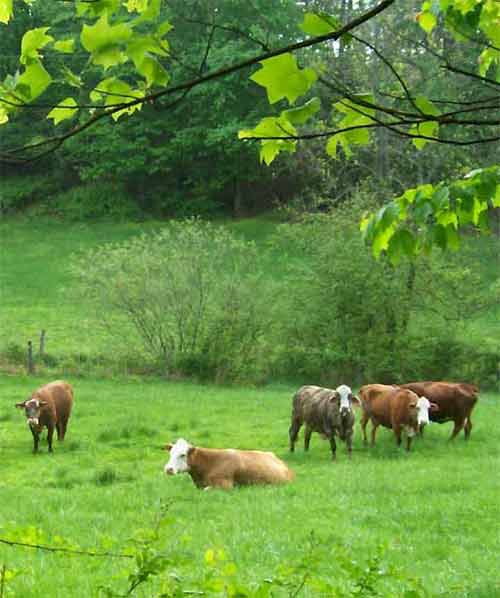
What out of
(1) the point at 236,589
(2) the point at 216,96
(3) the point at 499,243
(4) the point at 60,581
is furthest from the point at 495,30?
(2) the point at 216,96

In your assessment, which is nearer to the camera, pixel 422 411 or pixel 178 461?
pixel 178 461

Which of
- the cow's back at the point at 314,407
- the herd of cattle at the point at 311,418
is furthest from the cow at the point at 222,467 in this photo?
the cow's back at the point at 314,407

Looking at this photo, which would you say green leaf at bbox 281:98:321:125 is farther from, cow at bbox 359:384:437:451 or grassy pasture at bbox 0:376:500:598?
cow at bbox 359:384:437:451

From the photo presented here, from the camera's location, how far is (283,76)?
196cm

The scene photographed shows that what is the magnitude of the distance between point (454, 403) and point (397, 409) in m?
1.63

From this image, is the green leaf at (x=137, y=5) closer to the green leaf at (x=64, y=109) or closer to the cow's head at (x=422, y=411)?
the green leaf at (x=64, y=109)

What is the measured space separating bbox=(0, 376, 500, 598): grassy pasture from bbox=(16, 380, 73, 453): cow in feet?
1.13

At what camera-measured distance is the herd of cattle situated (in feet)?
36.0

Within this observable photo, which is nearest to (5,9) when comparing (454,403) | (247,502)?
(247,502)

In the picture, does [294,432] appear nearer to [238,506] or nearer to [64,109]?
[238,506]

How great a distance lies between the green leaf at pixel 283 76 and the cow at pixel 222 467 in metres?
9.17

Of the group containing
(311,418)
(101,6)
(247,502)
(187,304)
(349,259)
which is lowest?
(247,502)

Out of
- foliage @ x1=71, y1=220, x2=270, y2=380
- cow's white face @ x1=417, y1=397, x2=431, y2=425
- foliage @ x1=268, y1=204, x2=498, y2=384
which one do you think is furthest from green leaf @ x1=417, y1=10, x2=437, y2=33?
foliage @ x1=71, y1=220, x2=270, y2=380

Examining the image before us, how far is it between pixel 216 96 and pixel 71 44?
138ft
